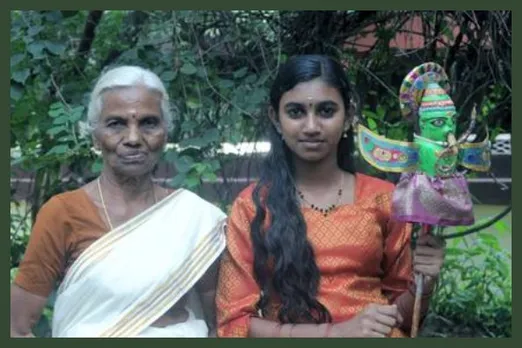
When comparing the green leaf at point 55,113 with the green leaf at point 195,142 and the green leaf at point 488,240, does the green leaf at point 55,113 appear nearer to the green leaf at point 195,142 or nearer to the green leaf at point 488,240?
the green leaf at point 195,142

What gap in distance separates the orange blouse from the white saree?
10 centimetres

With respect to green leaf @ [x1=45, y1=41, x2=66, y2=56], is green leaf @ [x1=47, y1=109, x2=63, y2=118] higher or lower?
lower

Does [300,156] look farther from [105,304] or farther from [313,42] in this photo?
[313,42]

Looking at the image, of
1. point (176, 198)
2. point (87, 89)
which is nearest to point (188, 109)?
point (87, 89)

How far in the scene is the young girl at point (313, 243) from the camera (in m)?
2.68

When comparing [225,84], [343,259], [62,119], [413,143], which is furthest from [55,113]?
[413,143]

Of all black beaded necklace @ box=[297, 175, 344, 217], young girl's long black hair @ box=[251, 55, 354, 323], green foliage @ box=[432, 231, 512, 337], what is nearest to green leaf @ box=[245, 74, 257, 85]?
young girl's long black hair @ box=[251, 55, 354, 323]

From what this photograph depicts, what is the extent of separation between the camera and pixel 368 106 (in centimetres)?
414

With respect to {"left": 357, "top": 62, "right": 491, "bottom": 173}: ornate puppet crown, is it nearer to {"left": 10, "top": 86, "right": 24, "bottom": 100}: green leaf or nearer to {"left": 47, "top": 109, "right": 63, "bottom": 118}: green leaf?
{"left": 47, "top": 109, "right": 63, "bottom": 118}: green leaf

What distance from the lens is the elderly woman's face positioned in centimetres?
275

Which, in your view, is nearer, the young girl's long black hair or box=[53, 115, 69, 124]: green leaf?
the young girl's long black hair

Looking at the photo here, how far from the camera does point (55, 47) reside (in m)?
3.67

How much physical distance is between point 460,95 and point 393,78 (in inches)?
12.9

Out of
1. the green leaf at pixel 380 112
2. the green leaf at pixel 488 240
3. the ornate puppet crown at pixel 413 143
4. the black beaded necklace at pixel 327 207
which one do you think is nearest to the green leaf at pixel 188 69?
the green leaf at pixel 380 112
